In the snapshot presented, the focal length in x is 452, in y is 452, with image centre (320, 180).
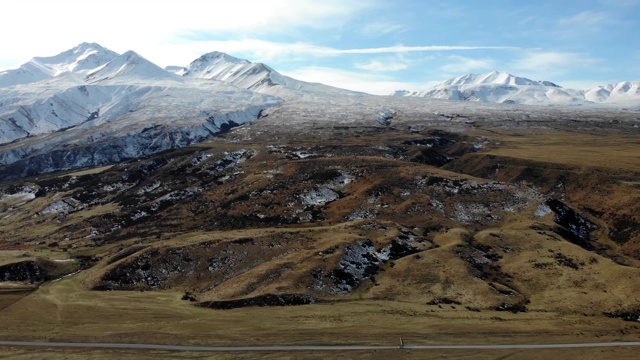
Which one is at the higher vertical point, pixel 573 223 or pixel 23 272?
pixel 573 223

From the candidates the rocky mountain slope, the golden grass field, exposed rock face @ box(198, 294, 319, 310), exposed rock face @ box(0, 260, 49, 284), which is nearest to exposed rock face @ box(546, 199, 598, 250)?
the rocky mountain slope

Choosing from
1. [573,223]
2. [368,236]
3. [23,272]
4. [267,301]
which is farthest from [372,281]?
[23,272]

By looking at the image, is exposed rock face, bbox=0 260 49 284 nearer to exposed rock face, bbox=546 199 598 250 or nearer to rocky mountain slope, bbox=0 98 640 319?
rocky mountain slope, bbox=0 98 640 319

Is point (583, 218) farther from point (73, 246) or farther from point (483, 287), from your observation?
point (73, 246)

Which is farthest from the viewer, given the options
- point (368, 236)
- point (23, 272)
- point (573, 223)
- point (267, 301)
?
point (573, 223)

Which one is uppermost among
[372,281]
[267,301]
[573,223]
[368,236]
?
[573,223]

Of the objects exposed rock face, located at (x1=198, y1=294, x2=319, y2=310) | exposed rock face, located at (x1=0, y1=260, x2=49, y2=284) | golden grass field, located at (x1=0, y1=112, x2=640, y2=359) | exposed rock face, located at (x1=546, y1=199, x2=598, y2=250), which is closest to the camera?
golden grass field, located at (x1=0, y1=112, x2=640, y2=359)

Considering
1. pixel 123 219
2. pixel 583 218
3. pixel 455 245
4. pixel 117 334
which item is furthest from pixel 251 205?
pixel 583 218

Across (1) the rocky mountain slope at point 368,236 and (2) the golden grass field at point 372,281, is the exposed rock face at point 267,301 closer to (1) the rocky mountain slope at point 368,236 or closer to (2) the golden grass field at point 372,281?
(1) the rocky mountain slope at point 368,236

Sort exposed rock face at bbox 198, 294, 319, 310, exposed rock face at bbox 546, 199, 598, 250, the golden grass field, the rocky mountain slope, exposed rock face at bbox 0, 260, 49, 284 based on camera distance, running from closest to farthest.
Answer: the golden grass field, exposed rock face at bbox 198, 294, 319, 310, the rocky mountain slope, exposed rock face at bbox 0, 260, 49, 284, exposed rock face at bbox 546, 199, 598, 250

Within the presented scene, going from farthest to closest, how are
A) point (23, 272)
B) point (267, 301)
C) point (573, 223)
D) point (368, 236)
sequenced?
1. point (573, 223)
2. point (368, 236)
3. point (23, 272)
4. point (267, 301)

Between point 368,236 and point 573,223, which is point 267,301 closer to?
point 368,236

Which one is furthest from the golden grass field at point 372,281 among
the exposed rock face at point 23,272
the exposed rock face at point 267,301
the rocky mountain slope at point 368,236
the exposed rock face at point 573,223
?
the exposed rock face at point 23,272
